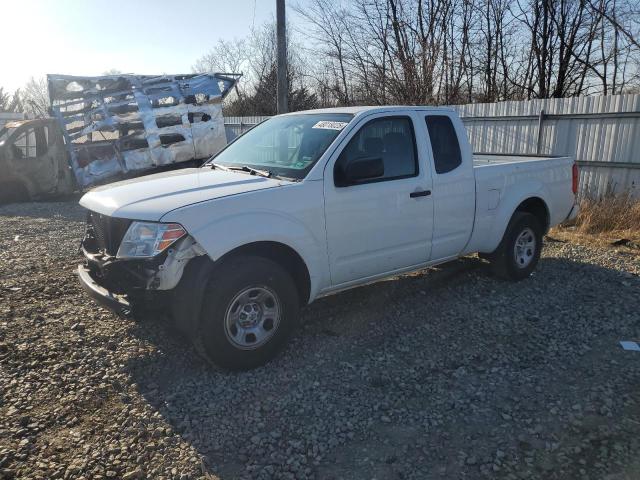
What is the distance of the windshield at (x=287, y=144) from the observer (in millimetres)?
4184

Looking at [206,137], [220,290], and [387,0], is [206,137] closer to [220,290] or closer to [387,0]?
[387,0]

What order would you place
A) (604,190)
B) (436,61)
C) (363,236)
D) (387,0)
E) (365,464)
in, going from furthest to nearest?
(387,0) → (436,61) → (604,190) → (363,236) → (365,464)

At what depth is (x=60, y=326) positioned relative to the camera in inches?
181

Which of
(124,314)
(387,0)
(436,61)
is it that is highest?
(387,0)

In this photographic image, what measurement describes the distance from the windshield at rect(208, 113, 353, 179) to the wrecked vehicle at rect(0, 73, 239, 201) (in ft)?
28.1

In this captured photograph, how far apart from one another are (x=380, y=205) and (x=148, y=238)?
6.29ft

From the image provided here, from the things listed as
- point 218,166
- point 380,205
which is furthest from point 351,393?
point 218,166

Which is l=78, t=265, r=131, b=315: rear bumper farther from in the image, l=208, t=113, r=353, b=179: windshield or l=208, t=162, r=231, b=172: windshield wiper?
l=208, t=113, r=353, b=179: windshield

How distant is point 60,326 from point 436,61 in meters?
14.2

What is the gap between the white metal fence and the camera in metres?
9.22

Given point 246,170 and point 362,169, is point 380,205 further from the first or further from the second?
point 246,170

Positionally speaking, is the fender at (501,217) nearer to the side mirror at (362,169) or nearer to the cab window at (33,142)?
the side mirror at (362,169)

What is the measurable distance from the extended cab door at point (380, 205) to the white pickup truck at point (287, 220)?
0.01m

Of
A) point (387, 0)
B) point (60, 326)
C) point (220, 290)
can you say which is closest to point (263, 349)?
point (220, 290)
